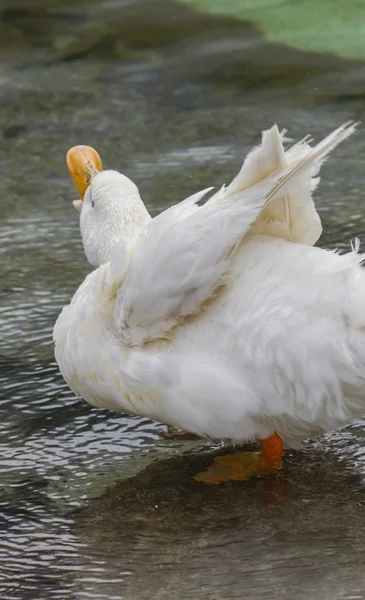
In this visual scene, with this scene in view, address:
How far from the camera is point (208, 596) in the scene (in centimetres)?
345

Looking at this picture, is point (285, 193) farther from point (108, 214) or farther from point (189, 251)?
point (108, 214)

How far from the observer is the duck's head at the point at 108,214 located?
16.1ft

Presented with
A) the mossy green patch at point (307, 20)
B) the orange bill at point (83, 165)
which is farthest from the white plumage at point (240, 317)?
the mossy green patch at point (307, 20)

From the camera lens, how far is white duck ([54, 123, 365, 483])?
147 inches

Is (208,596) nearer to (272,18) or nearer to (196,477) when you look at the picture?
(196,477)

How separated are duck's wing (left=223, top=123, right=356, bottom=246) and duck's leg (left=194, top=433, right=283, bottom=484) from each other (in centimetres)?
77

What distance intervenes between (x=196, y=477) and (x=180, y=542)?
0.51 m

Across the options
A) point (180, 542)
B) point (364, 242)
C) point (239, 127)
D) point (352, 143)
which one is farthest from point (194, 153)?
point (180, 542)

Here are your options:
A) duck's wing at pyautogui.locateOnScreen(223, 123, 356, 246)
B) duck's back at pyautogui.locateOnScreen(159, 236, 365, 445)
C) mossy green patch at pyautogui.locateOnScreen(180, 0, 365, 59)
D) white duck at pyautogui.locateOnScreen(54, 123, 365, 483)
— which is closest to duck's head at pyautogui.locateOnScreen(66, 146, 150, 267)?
white duck at pyautogui.locateOnScreen(54, 123, 365, 483)

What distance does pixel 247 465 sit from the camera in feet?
14.4

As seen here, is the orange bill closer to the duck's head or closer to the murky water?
the duck's head

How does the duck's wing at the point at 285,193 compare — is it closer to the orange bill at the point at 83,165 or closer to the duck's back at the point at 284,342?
the duck's back at the point at 284,342

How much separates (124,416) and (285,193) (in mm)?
1394

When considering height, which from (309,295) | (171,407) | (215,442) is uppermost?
(309,295)
